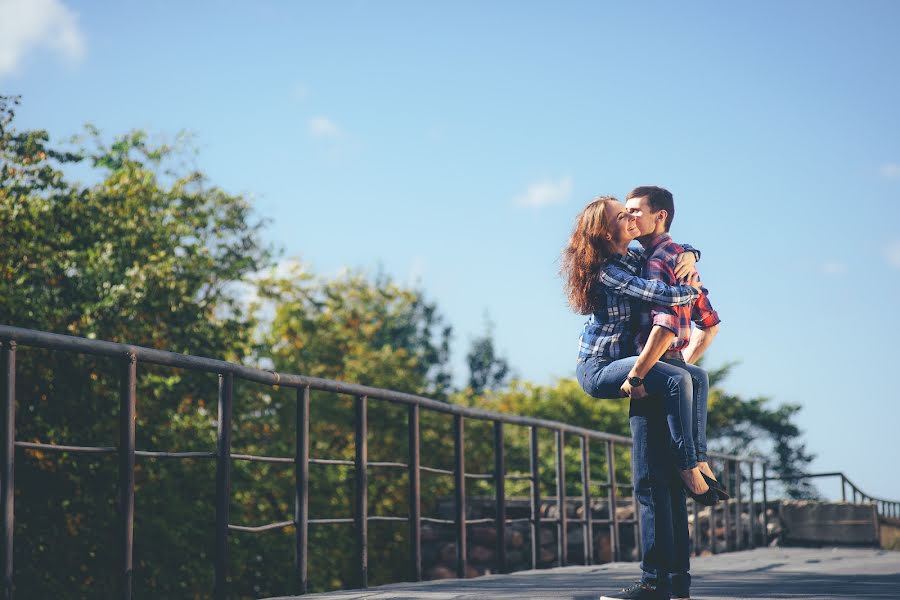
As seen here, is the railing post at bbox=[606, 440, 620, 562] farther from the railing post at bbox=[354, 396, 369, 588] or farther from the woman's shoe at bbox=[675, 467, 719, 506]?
the woman's shoe at bbox=[675, 467, 719, 506]

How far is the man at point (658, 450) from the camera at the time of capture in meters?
4.21

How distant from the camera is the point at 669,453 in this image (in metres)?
4.23

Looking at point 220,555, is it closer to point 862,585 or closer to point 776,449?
point 862,585

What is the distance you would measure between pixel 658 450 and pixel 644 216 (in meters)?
0.84

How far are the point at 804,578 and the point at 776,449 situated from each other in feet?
141

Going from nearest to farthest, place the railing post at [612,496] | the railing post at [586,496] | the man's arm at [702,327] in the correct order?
the man's arm at [702,327]
the railing post at [586,496]
the railing post at [612,496]

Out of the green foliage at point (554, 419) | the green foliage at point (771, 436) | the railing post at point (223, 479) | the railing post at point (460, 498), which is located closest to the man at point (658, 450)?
the railing post at point (223, 479)

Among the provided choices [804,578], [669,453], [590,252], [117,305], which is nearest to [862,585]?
→ [804,578]

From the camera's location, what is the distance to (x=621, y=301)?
4.23m

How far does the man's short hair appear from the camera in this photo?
4.32 metres

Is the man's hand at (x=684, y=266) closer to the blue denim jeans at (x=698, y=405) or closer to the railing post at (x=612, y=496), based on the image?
the blue denim jeans at (x=698, y=405)

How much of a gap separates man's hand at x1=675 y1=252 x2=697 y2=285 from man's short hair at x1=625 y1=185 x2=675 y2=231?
0.16 meters

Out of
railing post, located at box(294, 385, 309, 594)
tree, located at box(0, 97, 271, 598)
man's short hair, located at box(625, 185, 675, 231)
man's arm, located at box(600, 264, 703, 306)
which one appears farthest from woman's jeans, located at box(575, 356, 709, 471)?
tree, located at box(0, 97, 271, 598)

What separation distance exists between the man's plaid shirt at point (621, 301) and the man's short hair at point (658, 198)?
0.14 m
